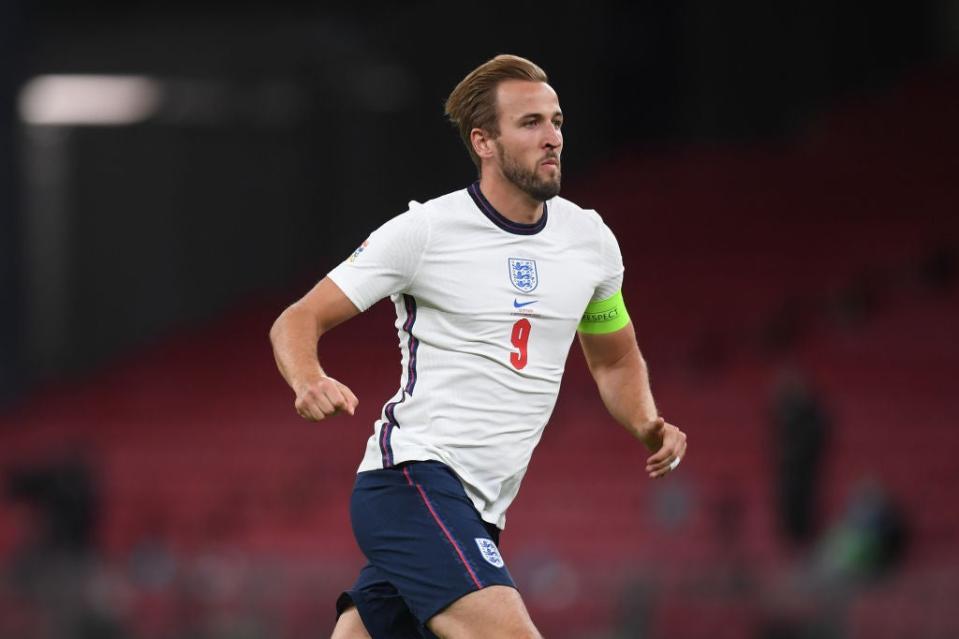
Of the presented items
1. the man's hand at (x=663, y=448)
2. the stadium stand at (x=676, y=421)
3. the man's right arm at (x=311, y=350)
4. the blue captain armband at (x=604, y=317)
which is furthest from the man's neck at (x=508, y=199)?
the stadium stand at (x=676, y=421)

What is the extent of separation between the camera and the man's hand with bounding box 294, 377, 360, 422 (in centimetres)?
358

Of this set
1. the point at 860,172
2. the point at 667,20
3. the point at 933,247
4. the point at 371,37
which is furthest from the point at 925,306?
the point at 371,37

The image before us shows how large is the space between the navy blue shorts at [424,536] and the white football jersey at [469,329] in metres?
0.05

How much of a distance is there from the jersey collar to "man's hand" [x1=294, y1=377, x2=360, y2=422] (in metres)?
0.70

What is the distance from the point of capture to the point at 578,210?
14.2 ft

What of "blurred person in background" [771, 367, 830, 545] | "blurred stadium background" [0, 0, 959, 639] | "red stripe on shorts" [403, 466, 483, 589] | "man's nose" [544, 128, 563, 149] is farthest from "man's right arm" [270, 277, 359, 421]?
"blurred person in background" [771, 367, 830, 545]

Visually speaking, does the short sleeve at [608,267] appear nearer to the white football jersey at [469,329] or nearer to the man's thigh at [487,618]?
the white football jersey at [469,329]

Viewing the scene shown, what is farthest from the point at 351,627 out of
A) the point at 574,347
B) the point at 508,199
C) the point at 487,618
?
the point at 574,347

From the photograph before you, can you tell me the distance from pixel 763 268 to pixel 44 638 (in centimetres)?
1029

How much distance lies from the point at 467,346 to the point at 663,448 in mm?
531

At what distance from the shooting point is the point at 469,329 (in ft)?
13.4

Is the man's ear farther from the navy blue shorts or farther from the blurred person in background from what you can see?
the blurred person in background

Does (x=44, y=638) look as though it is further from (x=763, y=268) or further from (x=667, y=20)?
(x=667, y=20)

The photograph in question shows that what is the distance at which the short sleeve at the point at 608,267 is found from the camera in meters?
4.29
